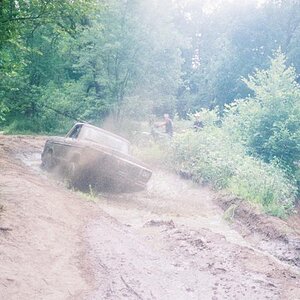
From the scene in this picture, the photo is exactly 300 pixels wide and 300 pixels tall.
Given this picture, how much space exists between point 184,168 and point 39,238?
8.25 meters

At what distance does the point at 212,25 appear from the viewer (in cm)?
4644

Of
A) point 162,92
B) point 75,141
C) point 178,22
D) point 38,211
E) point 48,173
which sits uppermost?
point 178,22

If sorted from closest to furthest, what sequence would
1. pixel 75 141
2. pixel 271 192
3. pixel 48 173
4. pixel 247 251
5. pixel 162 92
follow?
1. pixel 247 251
2. pixel 75 141
3. pixel 271 192
4. pixel 48 173
5. pixel 162 92

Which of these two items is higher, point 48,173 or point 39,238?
point 39,238

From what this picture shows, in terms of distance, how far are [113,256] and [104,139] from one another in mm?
5124

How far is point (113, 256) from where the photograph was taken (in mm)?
4750

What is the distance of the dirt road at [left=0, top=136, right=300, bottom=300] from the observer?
12.8 feet

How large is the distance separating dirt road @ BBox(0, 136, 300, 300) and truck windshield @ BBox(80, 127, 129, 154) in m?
2.01

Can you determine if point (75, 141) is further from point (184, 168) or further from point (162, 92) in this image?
point (162, 92)

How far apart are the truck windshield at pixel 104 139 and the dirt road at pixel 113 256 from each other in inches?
79.0

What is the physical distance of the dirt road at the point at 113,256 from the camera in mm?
3891

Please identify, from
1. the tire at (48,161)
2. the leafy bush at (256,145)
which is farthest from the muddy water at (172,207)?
the tire at (48,161)

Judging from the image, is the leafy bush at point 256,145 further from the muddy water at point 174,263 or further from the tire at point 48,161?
the tire at point 48,161

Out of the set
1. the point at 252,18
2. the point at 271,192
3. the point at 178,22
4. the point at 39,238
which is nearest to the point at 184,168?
the point at 271,192
